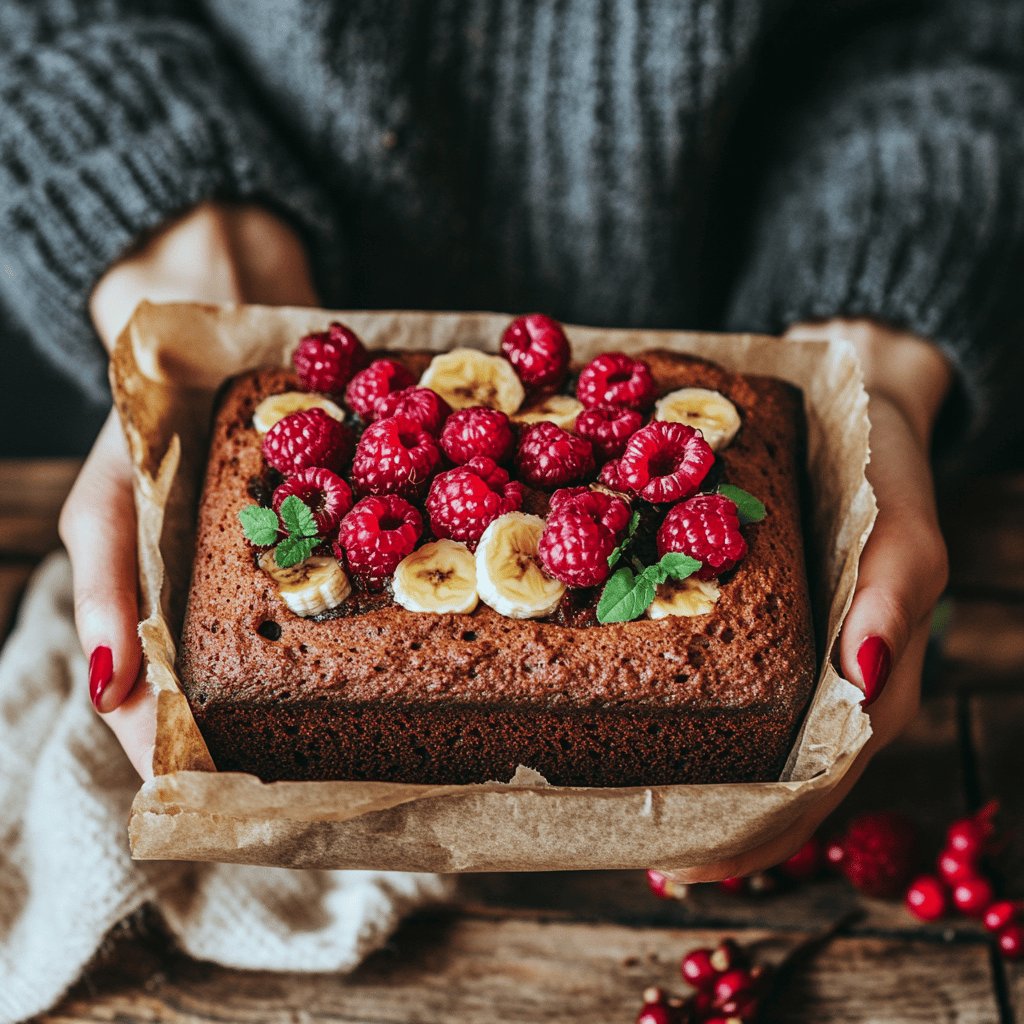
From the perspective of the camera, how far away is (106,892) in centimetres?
181

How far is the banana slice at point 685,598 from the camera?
1.45 m

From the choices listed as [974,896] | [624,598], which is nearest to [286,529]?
[624,598]

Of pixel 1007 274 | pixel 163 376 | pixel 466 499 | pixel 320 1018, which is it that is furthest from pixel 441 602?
pixel 1007 274

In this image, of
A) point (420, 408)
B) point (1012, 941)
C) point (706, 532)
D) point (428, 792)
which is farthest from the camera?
point (1012, 941)

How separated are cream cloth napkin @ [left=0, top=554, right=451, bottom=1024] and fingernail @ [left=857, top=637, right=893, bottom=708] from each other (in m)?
0.84

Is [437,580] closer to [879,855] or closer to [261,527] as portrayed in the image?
[261,527]

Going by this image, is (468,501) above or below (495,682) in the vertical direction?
above

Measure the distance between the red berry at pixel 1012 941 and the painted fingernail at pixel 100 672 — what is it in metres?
1.48

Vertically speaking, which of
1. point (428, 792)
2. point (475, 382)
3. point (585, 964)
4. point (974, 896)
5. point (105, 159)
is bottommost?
point (585, 964)

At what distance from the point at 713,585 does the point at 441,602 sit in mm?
372

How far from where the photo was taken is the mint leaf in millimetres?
1468

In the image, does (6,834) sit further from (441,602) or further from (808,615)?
(808,615)

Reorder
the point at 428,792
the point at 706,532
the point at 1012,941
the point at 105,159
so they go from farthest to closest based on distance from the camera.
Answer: the point at 105,159
the point at 1012,941
the point at 706,532
the point at 428,792

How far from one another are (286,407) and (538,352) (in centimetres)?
40
